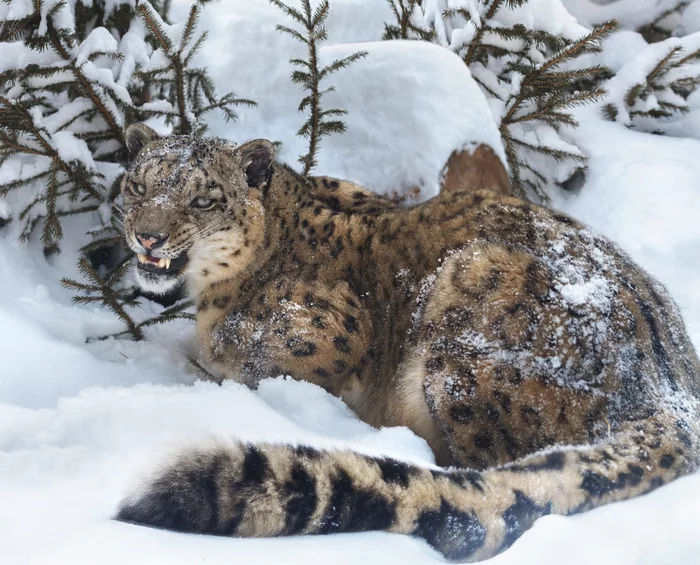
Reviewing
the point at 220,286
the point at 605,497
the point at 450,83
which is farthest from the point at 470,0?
the point at 605,497

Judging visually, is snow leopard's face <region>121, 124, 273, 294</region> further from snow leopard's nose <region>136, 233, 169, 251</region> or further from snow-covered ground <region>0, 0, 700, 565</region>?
snow-covered ground <region>0, 0, 700, 565</region>

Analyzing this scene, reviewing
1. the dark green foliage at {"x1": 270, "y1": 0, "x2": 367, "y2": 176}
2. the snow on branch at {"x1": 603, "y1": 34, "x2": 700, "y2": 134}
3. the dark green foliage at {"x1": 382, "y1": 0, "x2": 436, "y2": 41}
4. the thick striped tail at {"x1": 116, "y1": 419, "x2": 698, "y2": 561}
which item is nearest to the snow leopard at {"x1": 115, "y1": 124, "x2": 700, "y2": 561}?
the thick striped tail at {"x1": 116, "y1": 419, "x2": 698, "y2": 561}

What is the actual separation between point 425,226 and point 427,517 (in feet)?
6.98

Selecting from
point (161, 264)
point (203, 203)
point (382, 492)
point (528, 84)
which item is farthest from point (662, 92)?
point (382, 492)

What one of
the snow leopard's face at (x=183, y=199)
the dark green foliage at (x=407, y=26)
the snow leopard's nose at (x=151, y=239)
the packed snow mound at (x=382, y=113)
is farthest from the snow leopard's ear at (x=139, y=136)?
the dark green foliage at (x=407, y=26)

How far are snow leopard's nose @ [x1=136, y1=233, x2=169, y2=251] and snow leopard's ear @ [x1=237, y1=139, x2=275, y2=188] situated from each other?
75cm

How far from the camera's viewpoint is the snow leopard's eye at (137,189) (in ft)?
13.4

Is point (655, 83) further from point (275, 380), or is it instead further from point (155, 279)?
point (155, 279)

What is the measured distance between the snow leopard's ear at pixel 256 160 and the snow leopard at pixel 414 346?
0.03 feet

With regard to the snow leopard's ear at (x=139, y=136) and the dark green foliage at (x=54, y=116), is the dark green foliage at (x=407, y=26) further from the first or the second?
the snow leopard's ear at (x=139, y=136)

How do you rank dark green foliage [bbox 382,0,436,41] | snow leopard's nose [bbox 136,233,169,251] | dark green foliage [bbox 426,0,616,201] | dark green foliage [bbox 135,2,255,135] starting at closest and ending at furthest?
snow leopard's nose [bbox 136,233,169,251], dark green foliage [bbox 135,2,255,135], dark green foliage [bbox 426,0,616,201], dark green foliage [bbox 382,0,436,41]

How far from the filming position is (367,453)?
246 cm

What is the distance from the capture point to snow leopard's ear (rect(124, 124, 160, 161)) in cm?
443

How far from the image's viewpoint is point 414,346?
12.0 ft
